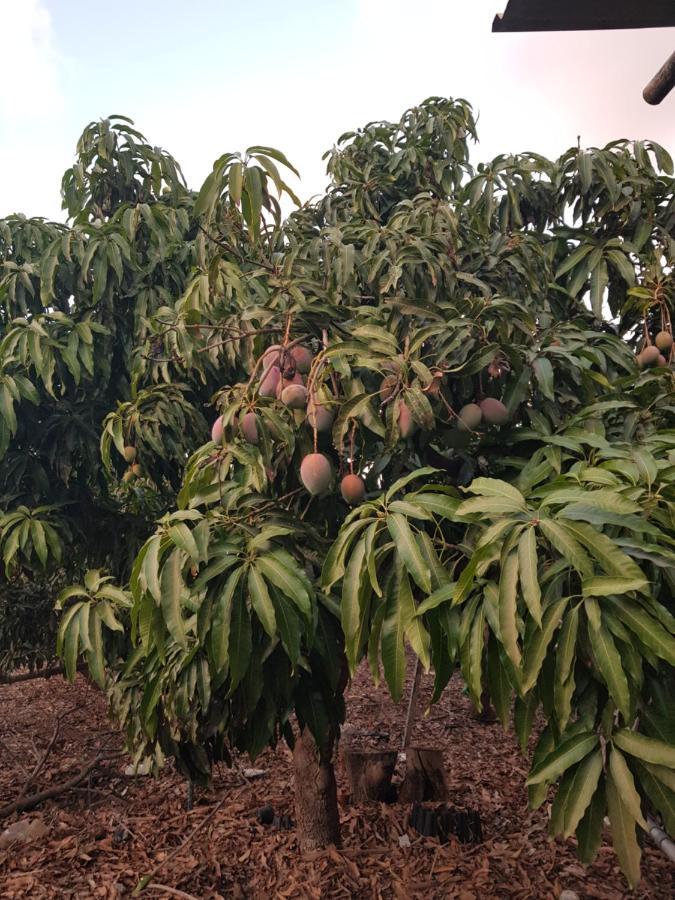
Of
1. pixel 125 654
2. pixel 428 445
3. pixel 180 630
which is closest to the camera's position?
pixel 180 630

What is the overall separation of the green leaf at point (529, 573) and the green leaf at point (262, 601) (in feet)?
1.50

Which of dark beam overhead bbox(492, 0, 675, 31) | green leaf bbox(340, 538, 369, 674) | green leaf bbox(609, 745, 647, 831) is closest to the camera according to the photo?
green leaf bbox(609, 745, 647, 831)

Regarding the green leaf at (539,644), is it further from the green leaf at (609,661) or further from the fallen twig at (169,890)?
the fallen twig at (169,890)

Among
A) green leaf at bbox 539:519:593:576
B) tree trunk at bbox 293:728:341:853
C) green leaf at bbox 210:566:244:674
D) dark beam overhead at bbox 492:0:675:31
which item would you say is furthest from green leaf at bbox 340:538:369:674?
tree trunk at bbox 293:728:341:853

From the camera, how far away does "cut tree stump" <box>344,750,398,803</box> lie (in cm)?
298

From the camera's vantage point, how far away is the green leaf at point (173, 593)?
1316 millimetres

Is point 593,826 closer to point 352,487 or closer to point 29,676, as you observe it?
point 352,487

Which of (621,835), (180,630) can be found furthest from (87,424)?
(621,835)

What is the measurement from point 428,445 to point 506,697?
0.69 meters

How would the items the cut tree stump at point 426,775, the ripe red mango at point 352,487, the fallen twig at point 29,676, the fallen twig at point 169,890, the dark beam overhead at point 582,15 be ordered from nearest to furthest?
Answer: the dark beam overhead at point 582,15
the ripe red mango at point 352,487
the fallen twig at point 169,890
the cut tree stump at point 426,775
the fallen twig at point 29,676

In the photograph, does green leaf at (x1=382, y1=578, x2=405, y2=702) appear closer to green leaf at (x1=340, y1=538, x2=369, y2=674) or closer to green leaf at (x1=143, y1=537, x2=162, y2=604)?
green leaf at (x1=340, y1=538, x2=369, y2=674)

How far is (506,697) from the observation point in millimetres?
1193

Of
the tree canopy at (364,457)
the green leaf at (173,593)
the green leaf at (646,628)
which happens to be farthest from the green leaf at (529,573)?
the green leaf at (173,593)

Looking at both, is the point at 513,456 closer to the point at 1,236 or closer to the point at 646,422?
the point at 646,422
